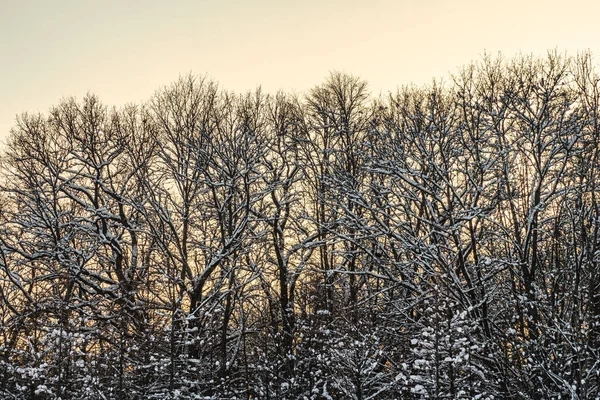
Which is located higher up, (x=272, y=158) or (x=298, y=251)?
(x=272, y=158)

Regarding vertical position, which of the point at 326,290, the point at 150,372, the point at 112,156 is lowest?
the point at 150,372

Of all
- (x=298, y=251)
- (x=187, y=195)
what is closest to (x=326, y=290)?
(x=298, y=251)

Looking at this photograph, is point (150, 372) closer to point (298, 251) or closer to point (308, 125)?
point (298, 251)

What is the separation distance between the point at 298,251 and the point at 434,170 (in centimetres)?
651

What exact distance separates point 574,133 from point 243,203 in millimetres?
9914

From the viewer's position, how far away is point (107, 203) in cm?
1803

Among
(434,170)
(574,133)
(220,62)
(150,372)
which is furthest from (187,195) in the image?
(574,133)

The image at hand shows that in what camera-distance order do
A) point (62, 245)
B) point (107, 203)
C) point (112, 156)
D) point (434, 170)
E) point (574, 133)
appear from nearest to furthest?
point (574, 133) → point (434, 170) → point (62, 245) → point (112, 156) → point (107, 203)

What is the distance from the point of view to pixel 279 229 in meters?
18.0

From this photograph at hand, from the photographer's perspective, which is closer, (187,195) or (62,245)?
(62,245)

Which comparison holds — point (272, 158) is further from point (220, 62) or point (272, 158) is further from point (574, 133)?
point (574, 133)

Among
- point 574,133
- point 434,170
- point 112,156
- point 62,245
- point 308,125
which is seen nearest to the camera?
point 574,133

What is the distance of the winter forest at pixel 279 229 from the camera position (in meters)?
13.2

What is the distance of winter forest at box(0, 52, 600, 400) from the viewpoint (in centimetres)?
1322
